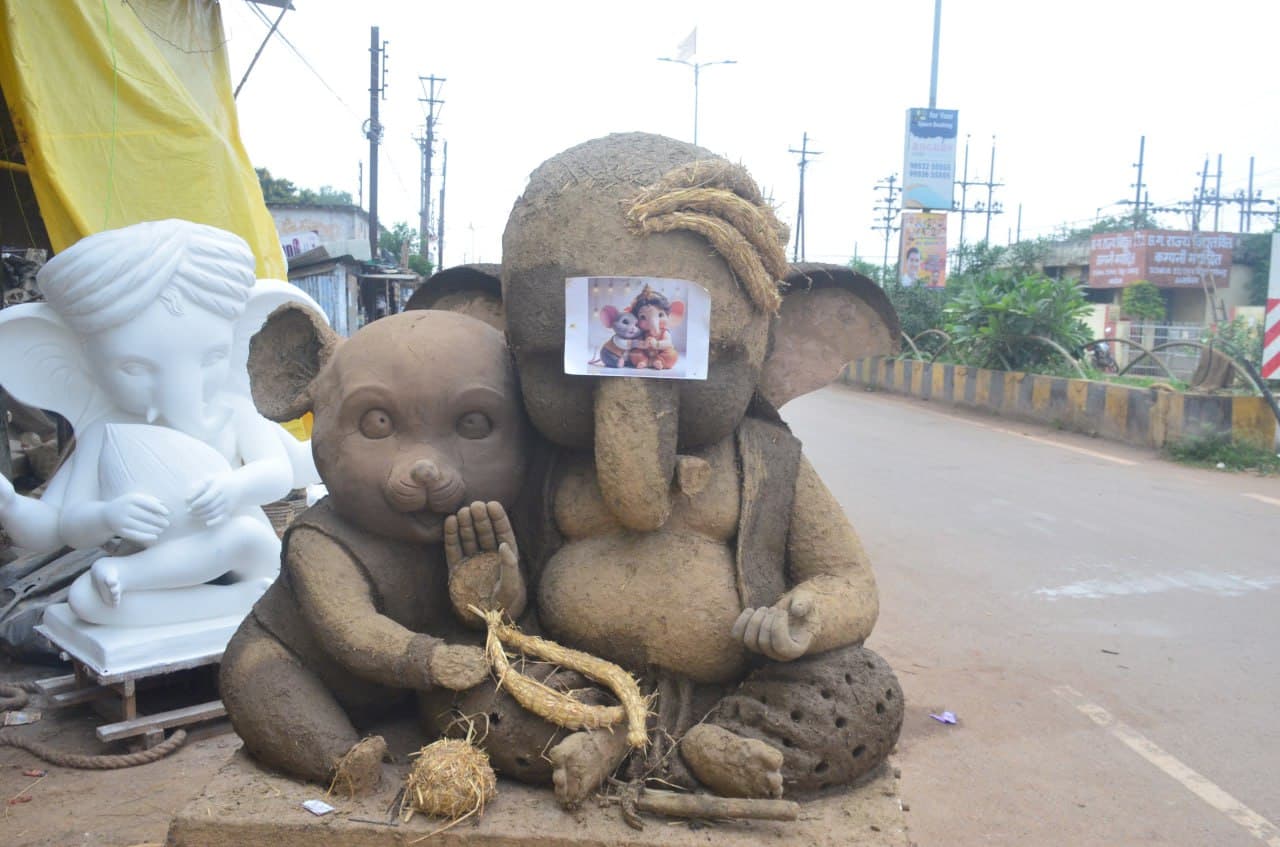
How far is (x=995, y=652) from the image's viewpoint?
5.06 m

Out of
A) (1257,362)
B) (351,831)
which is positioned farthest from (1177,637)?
(1257,362)

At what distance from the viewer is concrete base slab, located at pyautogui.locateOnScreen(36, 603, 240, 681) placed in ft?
12.5

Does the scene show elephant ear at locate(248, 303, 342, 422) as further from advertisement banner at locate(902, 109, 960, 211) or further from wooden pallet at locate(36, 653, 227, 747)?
advertisement banner at locate(902, 109, 960, 211)

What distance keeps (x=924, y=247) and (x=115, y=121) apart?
13.9 metres

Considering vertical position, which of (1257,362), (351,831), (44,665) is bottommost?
(44,665)

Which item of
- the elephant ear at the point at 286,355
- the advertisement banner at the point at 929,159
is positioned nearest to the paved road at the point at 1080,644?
the elephant ear at the point at 286,355

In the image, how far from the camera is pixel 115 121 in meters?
4.95

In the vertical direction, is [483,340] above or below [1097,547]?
above

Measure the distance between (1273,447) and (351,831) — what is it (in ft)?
31.6

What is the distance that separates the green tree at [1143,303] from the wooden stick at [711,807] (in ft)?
91.1

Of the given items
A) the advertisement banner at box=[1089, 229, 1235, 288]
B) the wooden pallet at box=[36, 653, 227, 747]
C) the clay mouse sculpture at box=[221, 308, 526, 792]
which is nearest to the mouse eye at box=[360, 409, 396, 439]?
the clay mouse sculpture at box=[221, 308, 526, 792]

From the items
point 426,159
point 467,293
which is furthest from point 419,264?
point 467,293

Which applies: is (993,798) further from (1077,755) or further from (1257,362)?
(1257,362)

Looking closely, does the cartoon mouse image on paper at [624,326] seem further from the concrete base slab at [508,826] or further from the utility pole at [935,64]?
the utility pole at [935,64]
